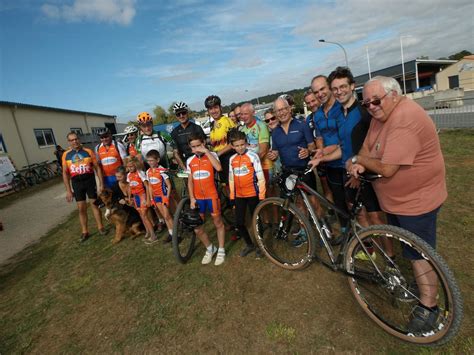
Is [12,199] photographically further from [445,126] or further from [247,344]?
[445,126]

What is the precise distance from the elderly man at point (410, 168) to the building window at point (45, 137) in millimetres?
22777

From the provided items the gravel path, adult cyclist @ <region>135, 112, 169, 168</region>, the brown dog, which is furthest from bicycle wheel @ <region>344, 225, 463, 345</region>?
the gravel path

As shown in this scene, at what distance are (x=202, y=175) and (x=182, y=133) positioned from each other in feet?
4.80

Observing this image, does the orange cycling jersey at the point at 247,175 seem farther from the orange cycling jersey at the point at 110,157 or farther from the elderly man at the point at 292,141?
the orange cycling jersey at the point at 110,157

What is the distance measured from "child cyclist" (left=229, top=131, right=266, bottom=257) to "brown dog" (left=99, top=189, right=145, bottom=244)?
2.78 m

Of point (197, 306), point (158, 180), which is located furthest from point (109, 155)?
point (197, 306)

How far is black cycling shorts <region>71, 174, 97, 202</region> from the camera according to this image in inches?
216

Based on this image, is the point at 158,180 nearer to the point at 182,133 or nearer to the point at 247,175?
the point at 182,133

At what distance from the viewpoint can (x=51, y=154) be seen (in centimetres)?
1991

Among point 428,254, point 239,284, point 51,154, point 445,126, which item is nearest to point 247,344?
point 239,284

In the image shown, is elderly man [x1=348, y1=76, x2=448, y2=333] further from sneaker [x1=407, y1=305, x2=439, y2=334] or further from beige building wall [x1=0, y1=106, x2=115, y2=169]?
beige building wall [x1=0, y1=106, x2=115, y2=169]

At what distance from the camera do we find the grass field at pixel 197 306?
2527 millimetres

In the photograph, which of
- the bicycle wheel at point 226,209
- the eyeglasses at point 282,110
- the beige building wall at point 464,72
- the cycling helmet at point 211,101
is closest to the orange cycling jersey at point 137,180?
the bicycle wheel at point 226,209

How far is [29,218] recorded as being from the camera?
28.0 feet
